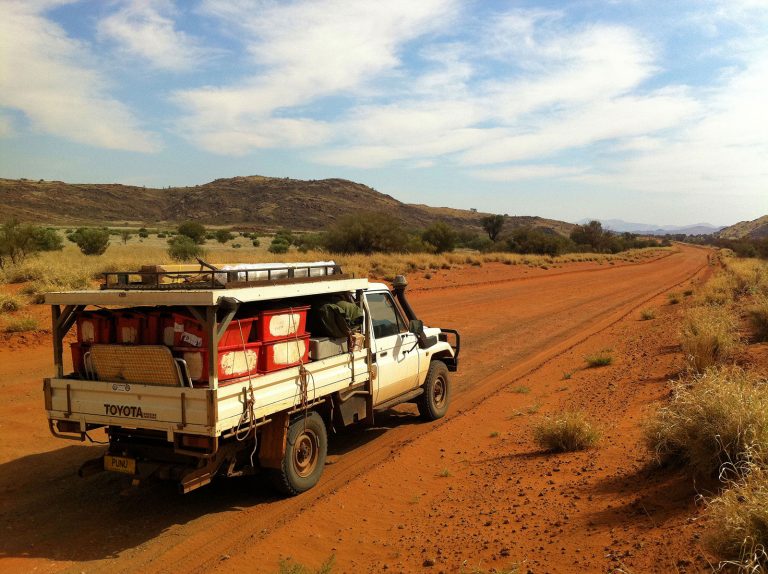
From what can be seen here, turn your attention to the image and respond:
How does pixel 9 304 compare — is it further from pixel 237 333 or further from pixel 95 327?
pixel 237 333

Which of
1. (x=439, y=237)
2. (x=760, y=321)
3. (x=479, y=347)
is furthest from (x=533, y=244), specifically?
(x=760, y=321)

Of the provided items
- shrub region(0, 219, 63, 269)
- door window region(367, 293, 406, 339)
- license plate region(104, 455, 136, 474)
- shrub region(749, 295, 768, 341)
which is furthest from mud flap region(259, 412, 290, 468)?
shrub region(0, 219, 63, 269)

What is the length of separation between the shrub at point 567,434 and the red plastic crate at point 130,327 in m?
4.61

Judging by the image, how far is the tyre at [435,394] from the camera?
29.1ft

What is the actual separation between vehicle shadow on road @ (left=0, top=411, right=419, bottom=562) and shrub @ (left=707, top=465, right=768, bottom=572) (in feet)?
13.4

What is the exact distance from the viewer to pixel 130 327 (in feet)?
18.8

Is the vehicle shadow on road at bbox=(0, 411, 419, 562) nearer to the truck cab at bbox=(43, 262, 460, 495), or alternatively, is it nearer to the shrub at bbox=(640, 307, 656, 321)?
the truck cab at bbox=(43, 262, 460, 495)

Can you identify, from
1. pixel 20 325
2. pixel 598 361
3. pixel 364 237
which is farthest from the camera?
pixel 364 237

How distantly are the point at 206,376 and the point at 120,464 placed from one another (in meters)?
1.29

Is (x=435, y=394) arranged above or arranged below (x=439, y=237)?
below

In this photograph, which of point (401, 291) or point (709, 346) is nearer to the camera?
point (401, 291)

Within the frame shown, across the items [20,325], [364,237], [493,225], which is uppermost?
[493,225]

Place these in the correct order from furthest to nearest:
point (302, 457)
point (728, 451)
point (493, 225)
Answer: point (493, 225) < point (302, 457) < point (728, 451)

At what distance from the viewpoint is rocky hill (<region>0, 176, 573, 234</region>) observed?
100688mm
